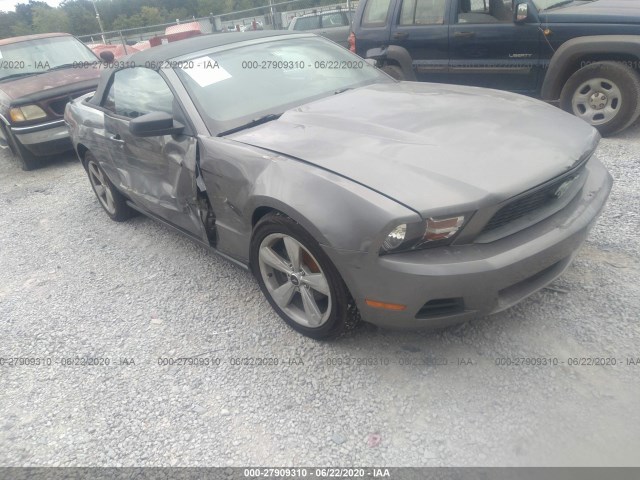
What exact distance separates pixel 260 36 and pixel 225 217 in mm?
1635

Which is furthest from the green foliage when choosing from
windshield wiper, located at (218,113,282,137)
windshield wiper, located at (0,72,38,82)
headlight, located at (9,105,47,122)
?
windshield wiper, located at (218,113,282,137)

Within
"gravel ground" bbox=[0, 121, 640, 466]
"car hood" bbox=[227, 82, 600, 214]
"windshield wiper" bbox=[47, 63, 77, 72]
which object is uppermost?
"windshield wiper" bbox=[47, 63, 77, 72]

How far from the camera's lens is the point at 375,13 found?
20.6 feet

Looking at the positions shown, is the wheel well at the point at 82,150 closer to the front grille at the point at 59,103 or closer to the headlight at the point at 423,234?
the front grille at the point at 59,103

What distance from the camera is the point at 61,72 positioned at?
7.20m

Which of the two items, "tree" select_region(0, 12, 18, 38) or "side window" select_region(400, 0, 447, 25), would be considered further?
"tree" select_region(0, 12, 18, 38)

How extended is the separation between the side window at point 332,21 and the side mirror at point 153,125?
34.1 ft

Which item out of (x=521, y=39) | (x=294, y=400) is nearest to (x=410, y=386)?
(x=294, y=400)

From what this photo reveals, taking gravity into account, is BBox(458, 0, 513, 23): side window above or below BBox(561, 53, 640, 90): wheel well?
above

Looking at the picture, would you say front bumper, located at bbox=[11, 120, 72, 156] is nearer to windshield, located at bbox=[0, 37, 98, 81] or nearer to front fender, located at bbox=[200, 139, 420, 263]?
windshield, located at bbox=[0, 37, 98, 81]

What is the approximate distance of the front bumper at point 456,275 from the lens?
80.4 inches

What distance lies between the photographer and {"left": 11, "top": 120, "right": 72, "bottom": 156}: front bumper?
6559mm

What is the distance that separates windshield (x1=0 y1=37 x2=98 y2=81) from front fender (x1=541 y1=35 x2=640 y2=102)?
677cm

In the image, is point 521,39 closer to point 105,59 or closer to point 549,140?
point 549,140
